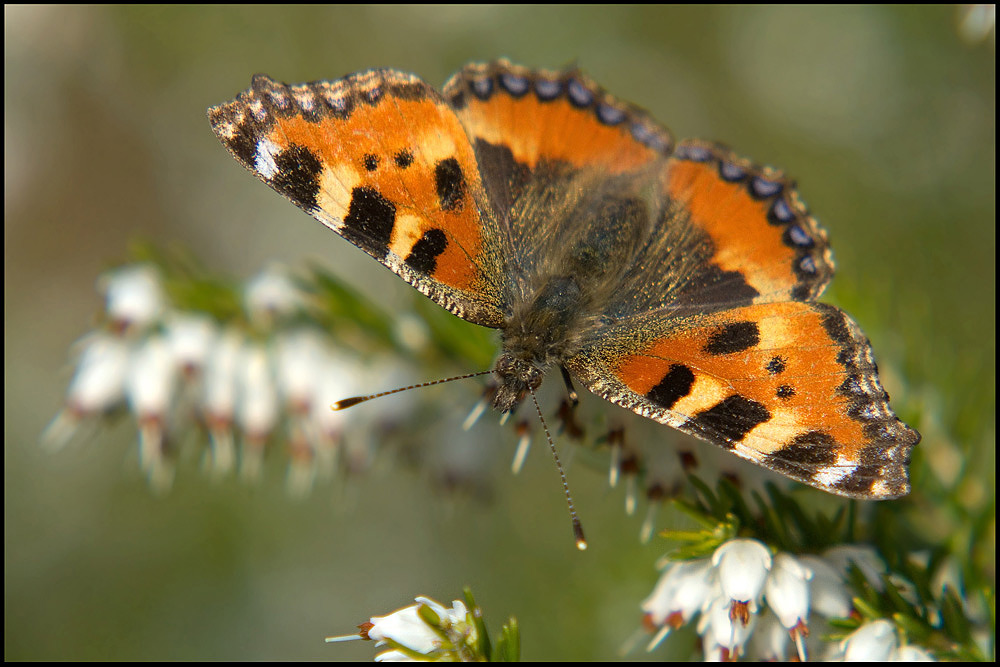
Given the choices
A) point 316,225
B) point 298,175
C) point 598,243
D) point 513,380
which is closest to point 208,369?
point 298,175

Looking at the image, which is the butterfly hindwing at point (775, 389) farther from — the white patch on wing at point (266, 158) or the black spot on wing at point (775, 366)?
the white patch on wing at point (266, 158)

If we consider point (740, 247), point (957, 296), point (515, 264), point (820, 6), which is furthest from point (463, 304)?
point (820, 6)

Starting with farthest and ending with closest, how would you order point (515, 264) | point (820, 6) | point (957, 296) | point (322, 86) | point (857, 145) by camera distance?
point (820, 6) → point (857, 145) → point (957, 296) → point (515, 264) → point (322, 86)

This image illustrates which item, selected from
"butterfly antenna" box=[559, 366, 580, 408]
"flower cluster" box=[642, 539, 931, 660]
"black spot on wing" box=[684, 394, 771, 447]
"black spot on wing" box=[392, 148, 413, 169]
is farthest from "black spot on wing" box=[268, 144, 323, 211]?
"flower cluster" box=[642, 539, 931, 660]

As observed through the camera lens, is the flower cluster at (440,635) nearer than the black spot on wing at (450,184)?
Yes

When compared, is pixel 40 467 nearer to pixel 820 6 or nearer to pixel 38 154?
pixel 38 154

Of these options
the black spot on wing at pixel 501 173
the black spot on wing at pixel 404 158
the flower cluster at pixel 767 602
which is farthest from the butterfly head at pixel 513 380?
the black spot on wing at pixel 501 173

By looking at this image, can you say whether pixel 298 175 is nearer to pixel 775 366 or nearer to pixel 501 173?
pixel 501 173
